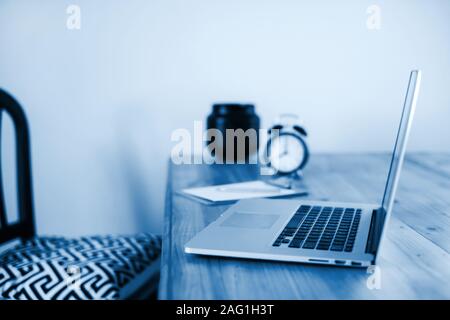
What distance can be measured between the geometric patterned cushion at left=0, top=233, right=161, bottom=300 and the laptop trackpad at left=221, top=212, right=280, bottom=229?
16.5 inches

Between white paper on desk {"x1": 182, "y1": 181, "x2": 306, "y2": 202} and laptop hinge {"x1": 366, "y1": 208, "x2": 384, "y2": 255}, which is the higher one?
laptop hinge {"x1": 366, "y1": 208, "x2": 384, "y2": 255}

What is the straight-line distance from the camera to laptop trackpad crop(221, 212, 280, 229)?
3.06ft

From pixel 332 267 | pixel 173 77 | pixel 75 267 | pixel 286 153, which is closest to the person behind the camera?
pixel 332 267

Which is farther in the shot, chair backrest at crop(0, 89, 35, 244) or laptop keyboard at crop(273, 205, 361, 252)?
chair backrest at crop(0, 89, 35, 244)

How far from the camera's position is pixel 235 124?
5.34 ft

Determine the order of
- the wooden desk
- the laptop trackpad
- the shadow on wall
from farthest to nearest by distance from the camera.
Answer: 1. the shadow on wall
2. the laptop trackpad
3. the wooden desk

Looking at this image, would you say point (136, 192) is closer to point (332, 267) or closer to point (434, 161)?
point (434, 161)

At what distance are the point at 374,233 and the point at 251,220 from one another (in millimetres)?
227

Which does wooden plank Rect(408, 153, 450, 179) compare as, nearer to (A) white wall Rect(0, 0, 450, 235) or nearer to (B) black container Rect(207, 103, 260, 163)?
(A) white wall Rect(0, 0, 450, 235)

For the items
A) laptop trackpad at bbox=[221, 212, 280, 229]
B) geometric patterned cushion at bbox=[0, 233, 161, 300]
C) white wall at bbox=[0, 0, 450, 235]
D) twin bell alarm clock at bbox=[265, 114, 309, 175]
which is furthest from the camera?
white wall at bbox=[0, 0, 450, 235]

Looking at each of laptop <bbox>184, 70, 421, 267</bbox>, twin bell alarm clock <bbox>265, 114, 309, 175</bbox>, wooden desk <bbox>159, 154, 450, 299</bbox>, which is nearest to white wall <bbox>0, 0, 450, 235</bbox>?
twin bell alarm clock <bbox>265, 114, 309, 175</bbox>

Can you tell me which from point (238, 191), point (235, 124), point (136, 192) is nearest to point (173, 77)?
point (235, 124)
